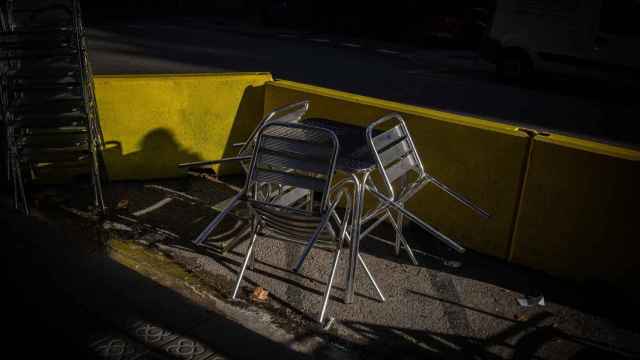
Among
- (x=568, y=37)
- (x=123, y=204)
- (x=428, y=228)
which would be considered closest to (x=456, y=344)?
(x=428, y=228)

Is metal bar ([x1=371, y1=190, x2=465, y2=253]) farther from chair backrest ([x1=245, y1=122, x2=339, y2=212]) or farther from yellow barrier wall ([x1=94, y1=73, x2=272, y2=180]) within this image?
yellow barrier wall ([x1=94, y1=73, x2=272, y2=180])

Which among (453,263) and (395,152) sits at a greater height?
(395,152)

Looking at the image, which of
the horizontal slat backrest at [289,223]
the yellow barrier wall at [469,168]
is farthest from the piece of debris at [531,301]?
the horizontal slat backrest at [289,223]

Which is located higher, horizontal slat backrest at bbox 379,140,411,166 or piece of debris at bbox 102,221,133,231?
horizontal slat backrest at bbox 379,140,411,166

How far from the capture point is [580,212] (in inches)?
168

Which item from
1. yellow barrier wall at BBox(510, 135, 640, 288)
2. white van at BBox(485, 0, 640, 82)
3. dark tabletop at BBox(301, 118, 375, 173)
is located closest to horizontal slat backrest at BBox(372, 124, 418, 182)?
dark tabletop at BBox(301, 118, 375, 173)

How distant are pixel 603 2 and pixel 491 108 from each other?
3082 millimetres

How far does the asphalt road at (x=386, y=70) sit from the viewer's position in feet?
33.4

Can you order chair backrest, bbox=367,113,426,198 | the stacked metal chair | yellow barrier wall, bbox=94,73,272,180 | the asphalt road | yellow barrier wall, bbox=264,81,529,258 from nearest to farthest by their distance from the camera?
chair backrest, bbox=367,113,426,198
yellow barrier wall, bbox=264,81,529,258
the stacked metal chair
yellow barrier wall, bbox=94,73,272,180
the asphalt road

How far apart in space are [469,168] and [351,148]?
97 centimetres

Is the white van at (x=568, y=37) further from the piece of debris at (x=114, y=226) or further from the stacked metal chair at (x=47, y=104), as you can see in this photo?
the piece of debris at (x=114, y=226)

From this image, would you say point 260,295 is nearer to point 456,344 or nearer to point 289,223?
point 289,223

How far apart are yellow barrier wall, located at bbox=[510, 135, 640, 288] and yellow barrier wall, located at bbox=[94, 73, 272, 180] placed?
9.69 feet

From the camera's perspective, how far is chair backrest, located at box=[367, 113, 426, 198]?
13.1 ft
